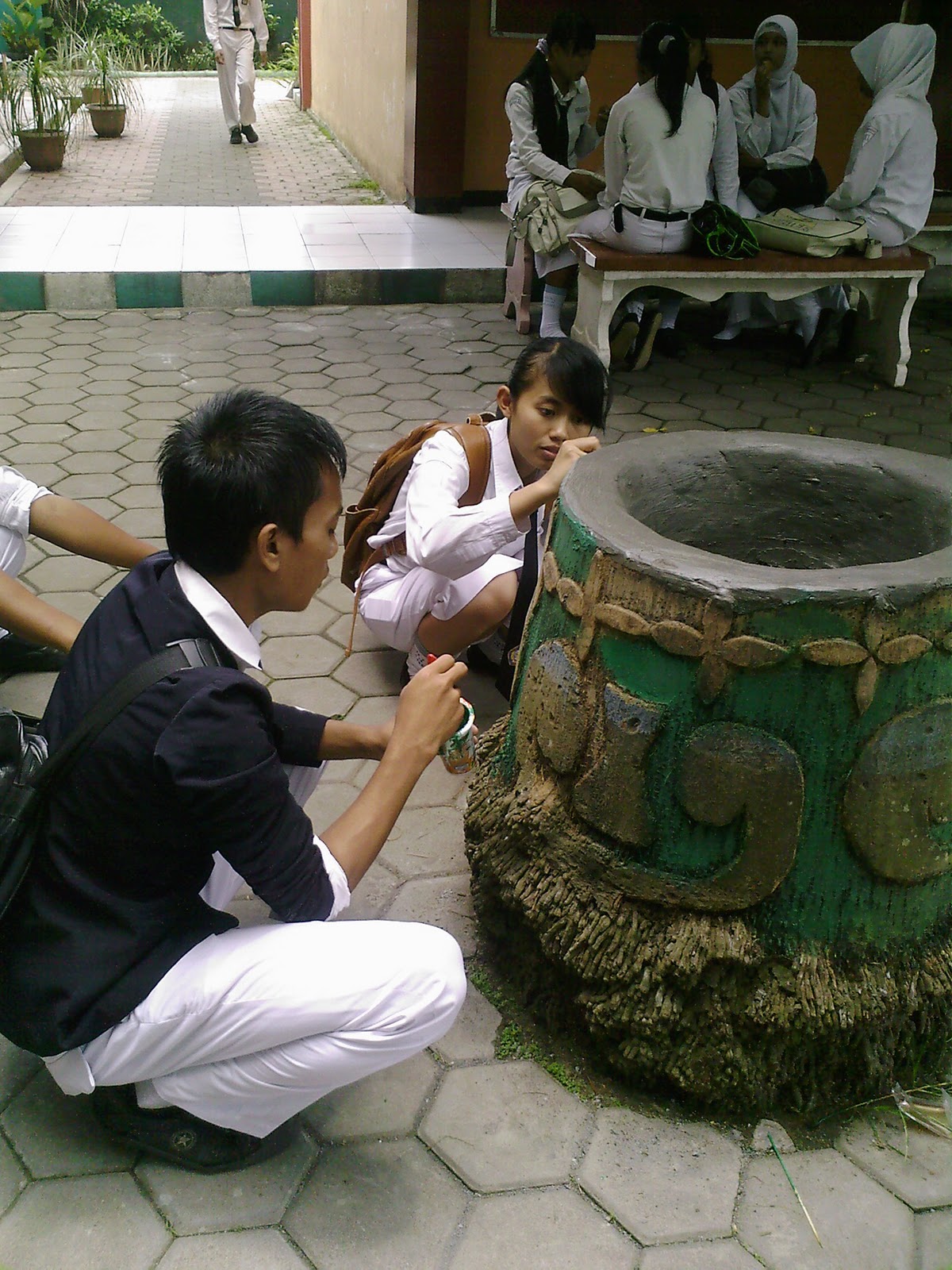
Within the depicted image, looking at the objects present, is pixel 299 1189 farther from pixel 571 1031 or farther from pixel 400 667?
pixel 400 667

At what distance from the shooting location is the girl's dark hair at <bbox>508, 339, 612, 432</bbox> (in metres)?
2.47

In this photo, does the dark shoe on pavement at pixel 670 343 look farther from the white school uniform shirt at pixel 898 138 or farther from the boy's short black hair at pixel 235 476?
the boy's short black hair at pixel 235 476

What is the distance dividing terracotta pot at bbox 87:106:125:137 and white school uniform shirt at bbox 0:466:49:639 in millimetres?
10381

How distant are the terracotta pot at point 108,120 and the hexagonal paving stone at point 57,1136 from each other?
465 inches

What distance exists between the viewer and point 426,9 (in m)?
7.24

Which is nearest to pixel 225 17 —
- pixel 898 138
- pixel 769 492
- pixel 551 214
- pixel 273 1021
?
pixel 551 214

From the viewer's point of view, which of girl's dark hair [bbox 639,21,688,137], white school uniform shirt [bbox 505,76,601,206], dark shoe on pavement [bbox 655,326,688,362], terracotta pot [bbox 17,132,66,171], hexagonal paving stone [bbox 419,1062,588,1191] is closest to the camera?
hexagonal paving stone [bbox 419,1062,588,1191]

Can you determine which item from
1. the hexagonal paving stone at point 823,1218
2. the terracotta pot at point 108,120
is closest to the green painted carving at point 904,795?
the hexagonal paving stone at point 823,1218

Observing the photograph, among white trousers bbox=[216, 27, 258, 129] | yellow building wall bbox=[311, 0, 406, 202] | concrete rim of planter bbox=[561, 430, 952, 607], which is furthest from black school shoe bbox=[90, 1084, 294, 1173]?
white trousers bbox=[216, 27, 258, 129]

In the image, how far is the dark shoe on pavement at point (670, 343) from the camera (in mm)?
5977

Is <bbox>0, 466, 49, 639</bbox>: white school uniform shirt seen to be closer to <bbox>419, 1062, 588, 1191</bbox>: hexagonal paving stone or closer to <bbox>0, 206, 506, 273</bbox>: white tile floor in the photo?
<bbox>419, 1062, 588, 1191</bbox>: hexagonal paving stone

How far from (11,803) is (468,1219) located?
0.90 meters

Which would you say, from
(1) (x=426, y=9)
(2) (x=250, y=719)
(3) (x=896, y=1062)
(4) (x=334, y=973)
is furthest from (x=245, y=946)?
(1) (x=426, y=9)

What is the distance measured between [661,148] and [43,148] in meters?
6.26
